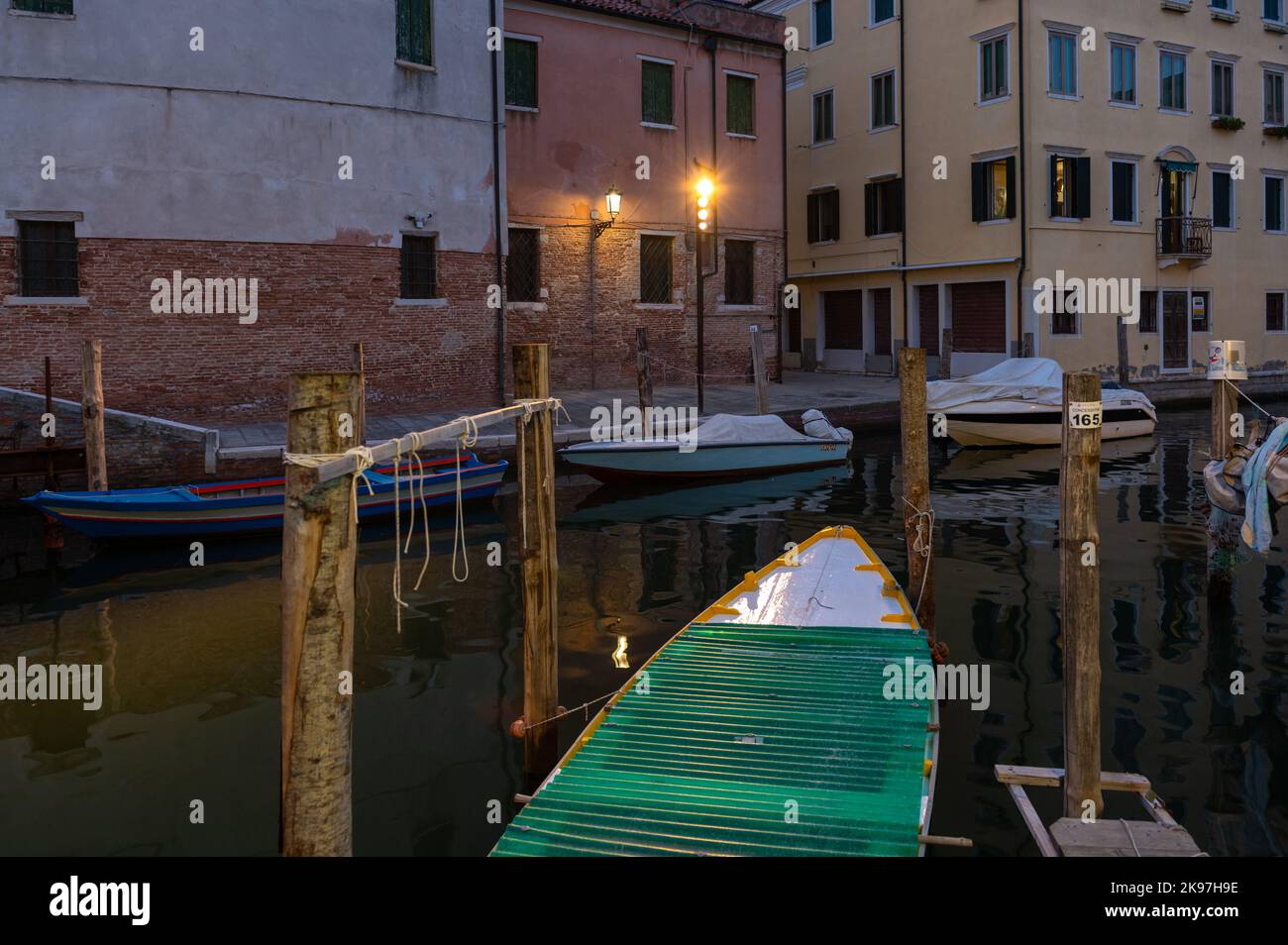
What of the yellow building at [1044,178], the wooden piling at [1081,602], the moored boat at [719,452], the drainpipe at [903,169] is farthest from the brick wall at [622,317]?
the wooden piling at [1081,602]

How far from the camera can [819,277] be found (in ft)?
102

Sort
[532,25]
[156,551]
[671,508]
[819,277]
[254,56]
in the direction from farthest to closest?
1. [819,277]
2. [532,25]
3. [254,56]
4. [671,508]
5. [156,551]

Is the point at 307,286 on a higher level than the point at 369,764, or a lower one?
higher

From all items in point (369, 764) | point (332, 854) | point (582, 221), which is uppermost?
point (582, 221)

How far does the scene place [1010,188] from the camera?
25.4 metres

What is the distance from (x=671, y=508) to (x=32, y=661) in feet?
27.4

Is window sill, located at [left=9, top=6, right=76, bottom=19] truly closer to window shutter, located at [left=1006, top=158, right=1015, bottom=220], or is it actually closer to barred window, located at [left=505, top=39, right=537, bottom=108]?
barred window, located at [left=505, top=39, right=537, bottom=108]

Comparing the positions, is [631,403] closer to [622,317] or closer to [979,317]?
[622,317]

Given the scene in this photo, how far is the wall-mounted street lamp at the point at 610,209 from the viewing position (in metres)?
21.4

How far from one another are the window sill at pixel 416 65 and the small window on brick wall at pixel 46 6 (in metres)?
4.79

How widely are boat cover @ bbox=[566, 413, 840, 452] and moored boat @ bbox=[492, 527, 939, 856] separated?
8.54m

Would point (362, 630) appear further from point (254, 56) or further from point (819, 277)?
point (819, 277)

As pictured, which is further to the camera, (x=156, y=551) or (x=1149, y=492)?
(x=1149, y=492)
